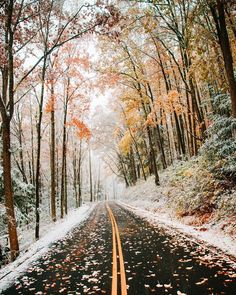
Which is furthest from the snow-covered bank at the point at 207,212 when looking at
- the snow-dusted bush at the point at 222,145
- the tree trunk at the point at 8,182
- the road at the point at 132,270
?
the tree trunk at the point at 8,182

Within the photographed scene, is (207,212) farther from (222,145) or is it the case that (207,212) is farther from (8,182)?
(8,182)

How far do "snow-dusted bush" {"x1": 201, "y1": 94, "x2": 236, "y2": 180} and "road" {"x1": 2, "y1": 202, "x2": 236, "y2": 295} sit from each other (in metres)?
4.27

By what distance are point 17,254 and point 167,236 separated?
5915mm

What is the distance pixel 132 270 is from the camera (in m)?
8.07

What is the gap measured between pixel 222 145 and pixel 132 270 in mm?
9338

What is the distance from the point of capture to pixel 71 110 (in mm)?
29047

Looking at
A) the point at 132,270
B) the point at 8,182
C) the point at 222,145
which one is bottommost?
the point at 132,270

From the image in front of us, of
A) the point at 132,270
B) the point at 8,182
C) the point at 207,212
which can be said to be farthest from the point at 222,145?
the point at 8,182

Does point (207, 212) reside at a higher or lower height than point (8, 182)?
lower

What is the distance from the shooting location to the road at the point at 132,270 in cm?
661

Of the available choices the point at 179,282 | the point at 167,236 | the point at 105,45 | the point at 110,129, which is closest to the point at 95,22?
the point at 167,236

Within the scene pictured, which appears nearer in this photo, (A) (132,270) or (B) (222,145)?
(A) (132,270)

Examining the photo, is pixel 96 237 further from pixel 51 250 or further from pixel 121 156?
pixel 121 156

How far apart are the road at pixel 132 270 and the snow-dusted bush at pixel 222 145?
4274 mm
